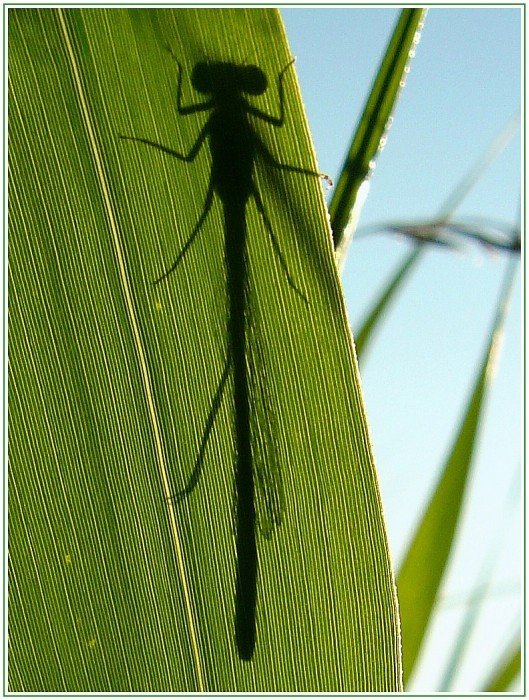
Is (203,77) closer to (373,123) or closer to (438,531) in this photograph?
(373,123)

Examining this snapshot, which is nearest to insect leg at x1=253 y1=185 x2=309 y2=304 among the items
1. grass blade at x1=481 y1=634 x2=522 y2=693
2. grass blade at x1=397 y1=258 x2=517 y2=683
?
grass blade at x1=397 y1=258 x2=517 y2=683

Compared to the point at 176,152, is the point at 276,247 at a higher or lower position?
lower

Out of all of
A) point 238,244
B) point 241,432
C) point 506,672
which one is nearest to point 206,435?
point 241,432

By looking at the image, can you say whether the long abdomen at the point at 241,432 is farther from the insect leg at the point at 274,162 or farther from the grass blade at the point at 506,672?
the grass blade at the point at 506,672

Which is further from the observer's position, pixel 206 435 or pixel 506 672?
pixel 506 672

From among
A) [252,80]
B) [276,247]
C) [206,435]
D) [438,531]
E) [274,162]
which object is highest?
[252,80]

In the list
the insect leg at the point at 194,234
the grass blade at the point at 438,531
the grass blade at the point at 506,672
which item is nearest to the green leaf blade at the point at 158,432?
the insect leg at the point at 194,234

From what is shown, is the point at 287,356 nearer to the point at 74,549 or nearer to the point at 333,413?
the point at 333,413
